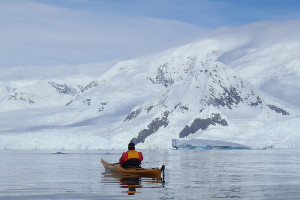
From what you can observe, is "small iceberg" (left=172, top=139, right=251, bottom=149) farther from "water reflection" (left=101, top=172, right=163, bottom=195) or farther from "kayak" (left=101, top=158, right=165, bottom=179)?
"water reflection" (left=101, top=172, right=163, bottom=195)

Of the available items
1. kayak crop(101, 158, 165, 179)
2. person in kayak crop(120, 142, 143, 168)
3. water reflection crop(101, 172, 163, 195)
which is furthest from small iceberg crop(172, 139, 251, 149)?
person in kayak crop(120, 142, 143, 168)

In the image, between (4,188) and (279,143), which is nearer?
(4,188)

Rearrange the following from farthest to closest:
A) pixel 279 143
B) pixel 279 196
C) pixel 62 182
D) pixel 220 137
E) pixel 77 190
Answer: pixel 220 137 < pixel 279 143 < pixel 62 182 < pixel 77 190 < pixel 279 196

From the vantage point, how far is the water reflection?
90.3 feet

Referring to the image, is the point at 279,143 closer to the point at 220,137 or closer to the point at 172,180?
the point at 220,137

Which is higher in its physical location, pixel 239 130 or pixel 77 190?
pixel 239 130

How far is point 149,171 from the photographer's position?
33.4 metres

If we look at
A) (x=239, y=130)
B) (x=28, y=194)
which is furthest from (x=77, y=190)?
(x=239, y=130)

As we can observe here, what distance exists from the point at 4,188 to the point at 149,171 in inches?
323

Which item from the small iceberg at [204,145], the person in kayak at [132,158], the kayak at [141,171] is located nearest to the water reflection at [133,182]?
the kayak at [141,171]

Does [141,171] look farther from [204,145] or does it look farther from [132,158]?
[204,145]

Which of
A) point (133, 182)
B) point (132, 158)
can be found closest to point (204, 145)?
point (132, 158)

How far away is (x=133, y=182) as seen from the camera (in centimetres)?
3136

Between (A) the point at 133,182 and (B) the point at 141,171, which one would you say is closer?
(A) the point at 133,182
